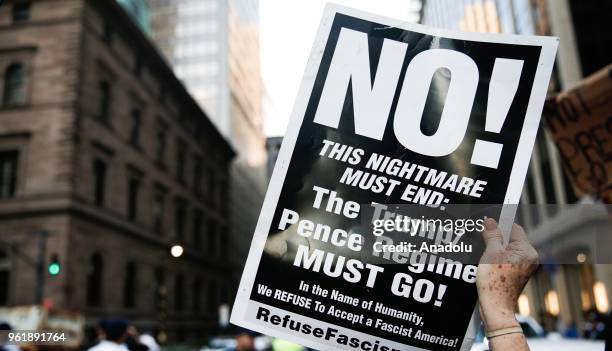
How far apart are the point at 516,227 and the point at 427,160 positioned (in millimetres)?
343

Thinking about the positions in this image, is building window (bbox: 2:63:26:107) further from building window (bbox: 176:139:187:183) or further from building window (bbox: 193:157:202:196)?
building window (bbox: 193:157:202:196)

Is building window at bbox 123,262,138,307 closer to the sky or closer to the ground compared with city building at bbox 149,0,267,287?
closer to the ground

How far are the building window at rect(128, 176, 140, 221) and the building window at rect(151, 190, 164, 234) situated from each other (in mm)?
2203

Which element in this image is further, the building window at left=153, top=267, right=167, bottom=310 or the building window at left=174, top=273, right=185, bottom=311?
the building window at left=174, top=273, right=185, bottom=311

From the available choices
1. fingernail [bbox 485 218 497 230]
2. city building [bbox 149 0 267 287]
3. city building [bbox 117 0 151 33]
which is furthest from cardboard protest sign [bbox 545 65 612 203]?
city building [bbox 149 0 267 287]

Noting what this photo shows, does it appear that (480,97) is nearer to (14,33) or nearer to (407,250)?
(407,250)

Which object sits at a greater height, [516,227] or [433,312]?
[516,227]

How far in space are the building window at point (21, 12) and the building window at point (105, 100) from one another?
14.0ft

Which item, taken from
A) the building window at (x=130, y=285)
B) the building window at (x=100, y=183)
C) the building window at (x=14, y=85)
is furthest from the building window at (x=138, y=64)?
the building window at (x=130, y=285)

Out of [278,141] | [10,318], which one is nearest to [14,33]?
[10,318]

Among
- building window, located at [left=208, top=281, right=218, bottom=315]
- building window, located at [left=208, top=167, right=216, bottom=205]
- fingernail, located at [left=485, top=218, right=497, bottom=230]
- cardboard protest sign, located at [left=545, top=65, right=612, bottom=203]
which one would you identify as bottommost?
building window, located at [left=208, top=281, right=218, bottom=315]

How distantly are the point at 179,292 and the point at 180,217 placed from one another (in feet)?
16.8

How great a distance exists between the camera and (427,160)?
5.92 feet

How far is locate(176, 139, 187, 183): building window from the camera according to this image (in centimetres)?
3741
